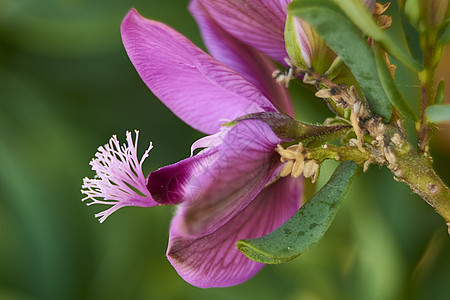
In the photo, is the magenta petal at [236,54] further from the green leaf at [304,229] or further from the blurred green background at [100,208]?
the blurred green background at [100,208]

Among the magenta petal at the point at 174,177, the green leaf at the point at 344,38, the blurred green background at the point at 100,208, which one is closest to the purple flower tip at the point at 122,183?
the magenta petal at the point at 174,177

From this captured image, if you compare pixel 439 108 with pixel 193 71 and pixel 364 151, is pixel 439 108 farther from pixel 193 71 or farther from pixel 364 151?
pixel 193 71

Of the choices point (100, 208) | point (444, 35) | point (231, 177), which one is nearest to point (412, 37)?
point (444, 35)

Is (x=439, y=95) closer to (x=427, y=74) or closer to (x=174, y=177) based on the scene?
(x=427, y=74)

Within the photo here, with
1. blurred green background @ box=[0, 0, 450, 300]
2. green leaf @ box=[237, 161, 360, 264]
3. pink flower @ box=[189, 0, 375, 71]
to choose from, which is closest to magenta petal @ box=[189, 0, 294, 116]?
pink flower @ box=[189, 0, 375, 71]

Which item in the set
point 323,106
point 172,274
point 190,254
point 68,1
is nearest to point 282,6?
point 190,254

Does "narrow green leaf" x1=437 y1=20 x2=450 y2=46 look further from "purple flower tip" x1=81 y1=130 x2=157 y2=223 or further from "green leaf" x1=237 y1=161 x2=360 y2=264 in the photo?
"purple flower tip" x1=81 y1=130 x2=157 y2=223

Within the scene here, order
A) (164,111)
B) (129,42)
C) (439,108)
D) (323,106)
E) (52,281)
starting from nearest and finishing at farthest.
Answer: (439,108) < (129,42) < (323,106) < (52,281) < (164,111)
